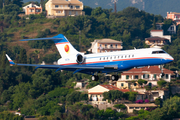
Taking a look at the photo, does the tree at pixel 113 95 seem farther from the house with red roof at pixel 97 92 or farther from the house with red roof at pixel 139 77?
the house with red roof at pixel 139 77

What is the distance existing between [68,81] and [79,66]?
7913cm

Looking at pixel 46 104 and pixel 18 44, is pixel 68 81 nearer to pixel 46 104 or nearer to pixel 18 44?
pixel 46 104

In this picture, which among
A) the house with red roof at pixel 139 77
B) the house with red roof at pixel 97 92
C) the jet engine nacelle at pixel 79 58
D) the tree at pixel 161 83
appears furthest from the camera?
the house with red roof at pixel 139 77

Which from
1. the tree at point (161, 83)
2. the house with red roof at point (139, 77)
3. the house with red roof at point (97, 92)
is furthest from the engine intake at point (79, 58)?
the tree at point (161, 83)

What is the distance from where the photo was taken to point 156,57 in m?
43.3

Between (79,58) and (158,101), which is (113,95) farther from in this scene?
(79,58)

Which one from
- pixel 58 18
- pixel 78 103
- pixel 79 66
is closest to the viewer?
pixel 79 66

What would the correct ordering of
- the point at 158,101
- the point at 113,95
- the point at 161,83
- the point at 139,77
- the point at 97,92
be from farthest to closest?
the point at 139,77
the point at 161,83
the point at 97,92
the point at 158,101
the point at 113,95

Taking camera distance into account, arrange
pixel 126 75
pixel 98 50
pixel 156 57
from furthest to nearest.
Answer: pixel 98 50 → pixel 126 75 → pixel 156 57

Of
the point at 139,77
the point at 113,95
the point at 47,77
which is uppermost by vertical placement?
the point at 139,77

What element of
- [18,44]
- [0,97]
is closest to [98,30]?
[18,44]

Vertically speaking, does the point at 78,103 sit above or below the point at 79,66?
below

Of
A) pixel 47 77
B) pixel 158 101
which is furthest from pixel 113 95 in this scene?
pixel 47 77

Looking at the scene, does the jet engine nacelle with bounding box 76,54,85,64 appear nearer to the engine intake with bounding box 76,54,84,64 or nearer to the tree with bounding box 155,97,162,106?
the engine intake with bounding box 76,54,84,64
